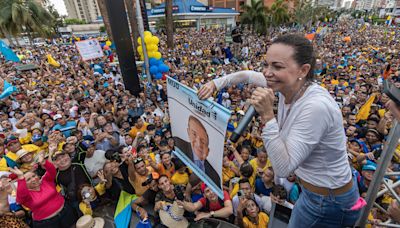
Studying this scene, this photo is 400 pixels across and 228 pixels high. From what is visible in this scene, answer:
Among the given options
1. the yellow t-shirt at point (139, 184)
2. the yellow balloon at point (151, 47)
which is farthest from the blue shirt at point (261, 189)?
the yellow balloon at point (151, 47)

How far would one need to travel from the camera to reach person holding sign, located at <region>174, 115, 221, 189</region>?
1.83m

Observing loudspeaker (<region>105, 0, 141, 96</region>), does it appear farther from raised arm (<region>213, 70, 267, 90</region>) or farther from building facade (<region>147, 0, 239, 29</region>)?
building facade (<region>147, 0, 239, 29</region>)

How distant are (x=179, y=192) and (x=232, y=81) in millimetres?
2743

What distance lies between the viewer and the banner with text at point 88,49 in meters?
10.2

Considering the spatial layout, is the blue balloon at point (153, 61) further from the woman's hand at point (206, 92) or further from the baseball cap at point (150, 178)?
the woman's hand at point (206, 92)

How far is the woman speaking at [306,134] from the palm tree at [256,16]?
1203 inches

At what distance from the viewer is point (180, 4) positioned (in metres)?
39.2

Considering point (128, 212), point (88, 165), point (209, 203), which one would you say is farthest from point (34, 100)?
point (209, 203)

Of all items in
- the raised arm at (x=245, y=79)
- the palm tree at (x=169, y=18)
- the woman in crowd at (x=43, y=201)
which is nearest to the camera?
the raised arm at (x=245, y=79)

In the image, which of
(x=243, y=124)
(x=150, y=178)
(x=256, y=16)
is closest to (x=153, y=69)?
(x=150, y=178)

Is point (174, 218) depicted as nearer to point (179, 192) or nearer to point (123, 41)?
point (179, 192)

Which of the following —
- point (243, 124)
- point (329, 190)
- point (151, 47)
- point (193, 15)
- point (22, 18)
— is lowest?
point (193, 15)

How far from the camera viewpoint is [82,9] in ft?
374

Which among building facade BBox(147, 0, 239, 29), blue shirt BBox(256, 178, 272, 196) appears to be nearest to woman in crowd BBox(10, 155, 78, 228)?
blue shirt BBox(256, 178, 272, 196)
